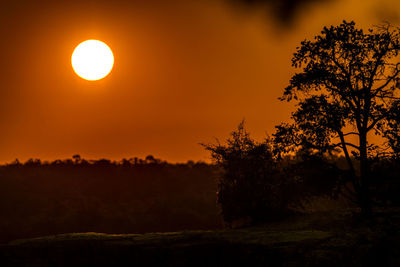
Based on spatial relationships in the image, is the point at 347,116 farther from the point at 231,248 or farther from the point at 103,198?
the point at 103,198

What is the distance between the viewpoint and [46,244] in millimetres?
26391

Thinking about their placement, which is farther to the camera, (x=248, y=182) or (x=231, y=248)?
(x=248, y=182)

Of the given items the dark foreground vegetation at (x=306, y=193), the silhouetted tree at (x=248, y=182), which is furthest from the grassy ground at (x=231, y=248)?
the silhouetted tree at (x=248, y=182)

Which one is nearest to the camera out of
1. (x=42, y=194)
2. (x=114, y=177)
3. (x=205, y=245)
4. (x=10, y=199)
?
(x=205, y=245)

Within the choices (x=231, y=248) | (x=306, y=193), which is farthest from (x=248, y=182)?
(x=231, y=248)

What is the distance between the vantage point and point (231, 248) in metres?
23.3

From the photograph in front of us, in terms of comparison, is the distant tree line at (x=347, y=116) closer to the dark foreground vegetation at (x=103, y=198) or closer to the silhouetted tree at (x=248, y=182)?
the silhouetted tree at (x=248, y=182)

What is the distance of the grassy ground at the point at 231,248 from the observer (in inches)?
844

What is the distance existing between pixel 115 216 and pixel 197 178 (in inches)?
985

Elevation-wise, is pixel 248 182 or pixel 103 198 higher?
pixel 103 198

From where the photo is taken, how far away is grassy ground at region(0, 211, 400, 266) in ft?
70.3

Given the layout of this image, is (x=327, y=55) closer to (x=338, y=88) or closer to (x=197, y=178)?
(x=338, y=88)

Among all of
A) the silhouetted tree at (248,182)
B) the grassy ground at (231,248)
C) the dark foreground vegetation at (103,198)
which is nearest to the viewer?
the grassy ground at (231,248)

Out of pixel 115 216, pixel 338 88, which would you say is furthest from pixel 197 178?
pixel 338 88
